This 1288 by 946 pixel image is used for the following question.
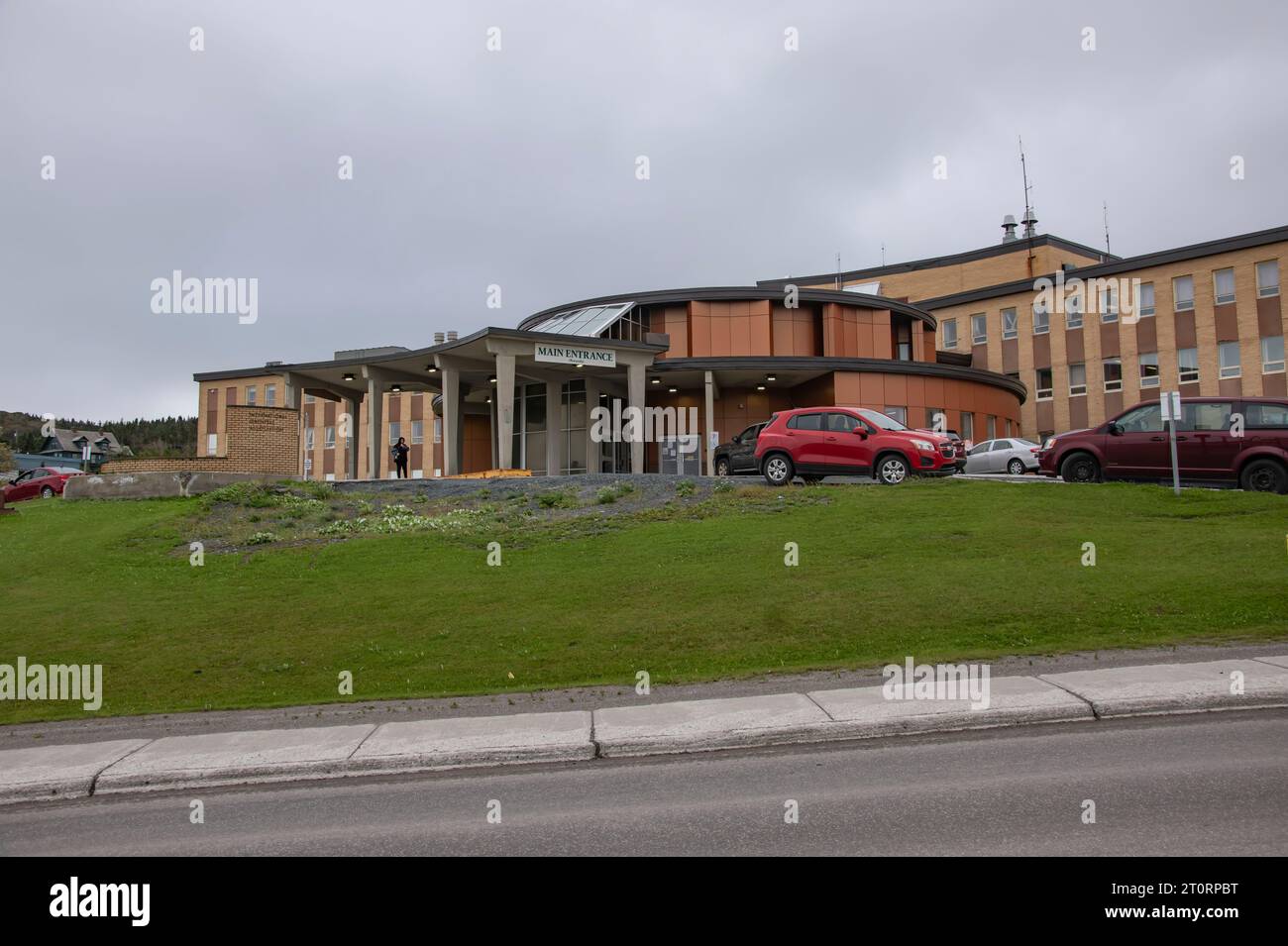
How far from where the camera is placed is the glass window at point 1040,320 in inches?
1962

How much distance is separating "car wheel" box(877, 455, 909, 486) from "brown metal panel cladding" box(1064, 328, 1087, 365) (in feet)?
112

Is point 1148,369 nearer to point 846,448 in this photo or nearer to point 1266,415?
point 1266,415

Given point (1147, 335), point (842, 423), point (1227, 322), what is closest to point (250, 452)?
point (842, 423)

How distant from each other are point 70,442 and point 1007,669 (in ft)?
442

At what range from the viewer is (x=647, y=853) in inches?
192

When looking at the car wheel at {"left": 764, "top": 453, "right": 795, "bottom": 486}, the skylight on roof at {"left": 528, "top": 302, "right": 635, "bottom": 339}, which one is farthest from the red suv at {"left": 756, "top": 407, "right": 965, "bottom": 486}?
the skylight on roof at {"left": 528, "top": 302, "right": 635, "bottom": 339}

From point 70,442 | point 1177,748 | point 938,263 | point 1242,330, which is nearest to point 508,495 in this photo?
point 1177,748

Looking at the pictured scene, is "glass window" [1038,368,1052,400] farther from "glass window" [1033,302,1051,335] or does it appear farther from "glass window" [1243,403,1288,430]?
"glass window" [1243,403,1288,430]

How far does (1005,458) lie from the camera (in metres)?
29.9

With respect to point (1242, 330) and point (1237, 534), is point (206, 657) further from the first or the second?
point (1242, 330)

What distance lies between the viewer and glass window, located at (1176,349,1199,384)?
4444 cm

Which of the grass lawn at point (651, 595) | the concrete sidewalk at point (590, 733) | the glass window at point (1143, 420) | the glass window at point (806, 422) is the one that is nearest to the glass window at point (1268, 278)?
the glass window at point (1143, 420)

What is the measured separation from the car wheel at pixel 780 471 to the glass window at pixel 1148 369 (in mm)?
34167

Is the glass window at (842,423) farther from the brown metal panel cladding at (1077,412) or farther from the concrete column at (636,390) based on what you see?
the brown metal panel cladding at (1077,412)
